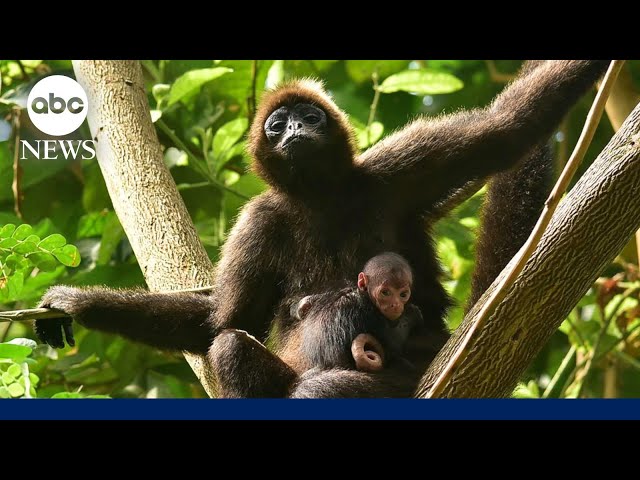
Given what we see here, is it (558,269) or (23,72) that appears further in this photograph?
(23,72)

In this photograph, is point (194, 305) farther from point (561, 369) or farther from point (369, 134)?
point (561, 369)

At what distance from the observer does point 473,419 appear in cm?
401

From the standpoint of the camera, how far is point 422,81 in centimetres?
617

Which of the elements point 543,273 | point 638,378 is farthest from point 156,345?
point 638,378

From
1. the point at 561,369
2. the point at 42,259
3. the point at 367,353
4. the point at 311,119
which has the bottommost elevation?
the point at 561,369

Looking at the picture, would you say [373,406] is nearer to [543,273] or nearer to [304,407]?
[304,407]

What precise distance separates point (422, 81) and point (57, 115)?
2466 millimetres

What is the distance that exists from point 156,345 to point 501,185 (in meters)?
2.27

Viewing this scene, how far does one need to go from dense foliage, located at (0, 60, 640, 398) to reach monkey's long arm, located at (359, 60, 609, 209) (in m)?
0.60

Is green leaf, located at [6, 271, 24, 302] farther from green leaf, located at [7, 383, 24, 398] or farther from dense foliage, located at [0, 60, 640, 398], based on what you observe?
green leaf, located at [7, 383, 24, 398]

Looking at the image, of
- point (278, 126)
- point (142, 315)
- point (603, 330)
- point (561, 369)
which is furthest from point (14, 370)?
point (561, 369)

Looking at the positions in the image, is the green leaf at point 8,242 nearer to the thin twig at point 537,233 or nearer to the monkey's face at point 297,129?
the monkey's face at point 297,129

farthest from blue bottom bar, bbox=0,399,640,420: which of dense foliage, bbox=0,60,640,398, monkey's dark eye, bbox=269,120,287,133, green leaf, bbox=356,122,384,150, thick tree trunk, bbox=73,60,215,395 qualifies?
green leaf, bbox=356,122,384,150

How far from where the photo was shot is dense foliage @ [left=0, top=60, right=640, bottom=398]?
5.94 meters
